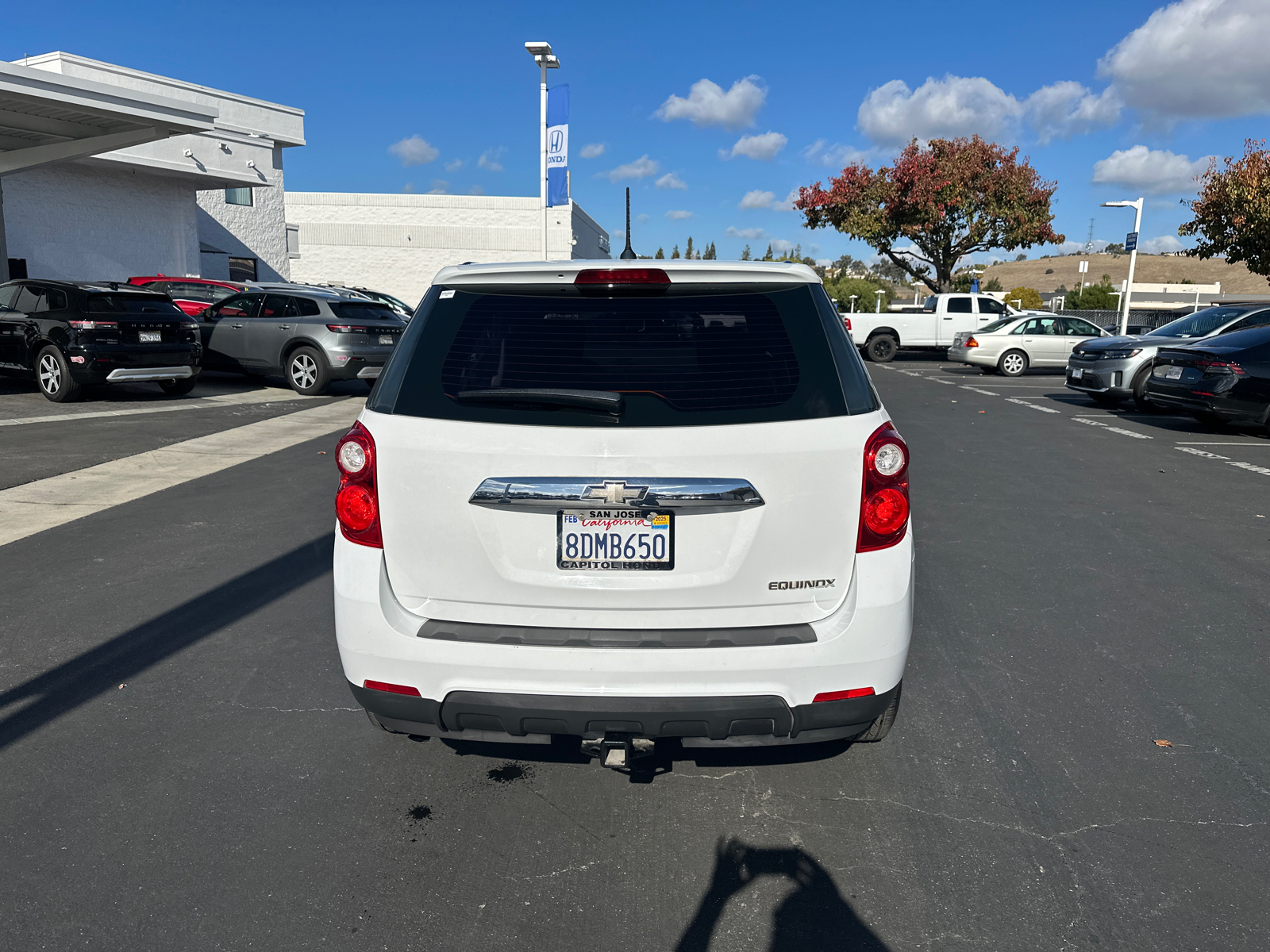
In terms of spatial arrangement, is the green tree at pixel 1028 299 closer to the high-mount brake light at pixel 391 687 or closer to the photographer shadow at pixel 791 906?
the photographer shadow at pixel 791 906

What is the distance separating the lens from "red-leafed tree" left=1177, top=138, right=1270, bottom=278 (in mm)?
24484

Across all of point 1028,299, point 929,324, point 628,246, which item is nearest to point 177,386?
point 628,246

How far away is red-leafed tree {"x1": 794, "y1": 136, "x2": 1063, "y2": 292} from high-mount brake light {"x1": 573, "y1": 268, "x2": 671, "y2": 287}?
3314 centimetres

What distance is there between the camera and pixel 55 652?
4367 millimetres

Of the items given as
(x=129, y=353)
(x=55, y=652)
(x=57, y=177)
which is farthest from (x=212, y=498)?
(x=57, y=177)

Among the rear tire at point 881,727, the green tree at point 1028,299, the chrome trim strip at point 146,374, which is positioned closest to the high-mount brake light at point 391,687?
the rear tire at point 881,727

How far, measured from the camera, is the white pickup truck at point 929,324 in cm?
2770

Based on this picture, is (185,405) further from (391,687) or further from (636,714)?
(636,714)

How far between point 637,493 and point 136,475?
24.4 ft

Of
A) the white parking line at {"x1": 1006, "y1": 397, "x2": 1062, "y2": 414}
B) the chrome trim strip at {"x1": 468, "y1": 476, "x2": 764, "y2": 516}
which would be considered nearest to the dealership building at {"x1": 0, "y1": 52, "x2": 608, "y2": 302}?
the white parking line at {"x1": 1006, "y1": 397, "x2": 1062, "y2": 414}

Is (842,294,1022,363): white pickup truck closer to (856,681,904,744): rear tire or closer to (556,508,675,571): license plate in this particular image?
(856,681,904,744): rear tire

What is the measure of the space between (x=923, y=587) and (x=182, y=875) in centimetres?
416

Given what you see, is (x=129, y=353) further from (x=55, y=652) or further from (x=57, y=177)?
(x=57, y=177)

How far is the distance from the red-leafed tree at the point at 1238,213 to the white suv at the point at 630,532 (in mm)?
27690
